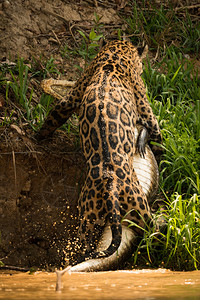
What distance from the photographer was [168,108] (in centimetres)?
619

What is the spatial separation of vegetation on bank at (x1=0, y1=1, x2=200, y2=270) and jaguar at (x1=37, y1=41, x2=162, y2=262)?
11.5 inches

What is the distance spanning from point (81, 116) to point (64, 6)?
4.69m

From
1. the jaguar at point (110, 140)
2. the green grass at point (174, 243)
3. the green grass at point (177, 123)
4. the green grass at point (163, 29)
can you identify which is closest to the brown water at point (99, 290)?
the jaguar at point (110, 140)

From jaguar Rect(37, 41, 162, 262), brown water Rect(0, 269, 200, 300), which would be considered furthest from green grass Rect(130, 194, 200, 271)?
brown water Rect(0, 269, 200, 300)

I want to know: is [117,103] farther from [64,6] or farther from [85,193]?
[64,6]

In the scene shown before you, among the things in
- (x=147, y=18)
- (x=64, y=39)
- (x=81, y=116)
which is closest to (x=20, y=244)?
(x=81, y=116)

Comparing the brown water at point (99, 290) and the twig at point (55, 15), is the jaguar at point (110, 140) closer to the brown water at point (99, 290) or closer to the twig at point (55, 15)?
the brown water at point (99, 290)

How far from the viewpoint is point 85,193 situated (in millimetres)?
4207

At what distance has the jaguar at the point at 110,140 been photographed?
4078mm

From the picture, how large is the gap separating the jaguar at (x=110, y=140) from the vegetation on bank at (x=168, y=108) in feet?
0.95

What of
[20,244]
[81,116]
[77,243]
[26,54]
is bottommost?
[20,244]

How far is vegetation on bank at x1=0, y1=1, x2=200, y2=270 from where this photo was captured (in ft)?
14.0

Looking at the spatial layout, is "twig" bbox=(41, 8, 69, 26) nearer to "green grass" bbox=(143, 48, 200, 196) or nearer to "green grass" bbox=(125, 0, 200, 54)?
"green grass" bbox=(125, 0, 200, 54)

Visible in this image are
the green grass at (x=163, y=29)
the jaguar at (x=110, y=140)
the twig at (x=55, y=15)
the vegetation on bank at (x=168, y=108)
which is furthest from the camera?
the twig at (x=55, y=15)
